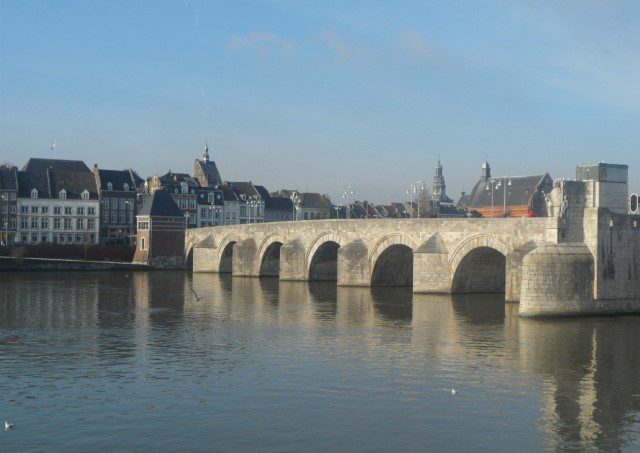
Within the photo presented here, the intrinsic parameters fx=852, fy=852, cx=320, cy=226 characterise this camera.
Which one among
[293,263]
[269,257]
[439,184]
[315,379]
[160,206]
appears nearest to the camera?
[315,379]

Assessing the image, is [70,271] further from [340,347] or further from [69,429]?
[69,429]

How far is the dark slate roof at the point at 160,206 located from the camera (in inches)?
3396

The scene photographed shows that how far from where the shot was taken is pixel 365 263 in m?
57.8

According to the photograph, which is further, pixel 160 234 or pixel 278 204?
pixel 278 204

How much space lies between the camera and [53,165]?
105m

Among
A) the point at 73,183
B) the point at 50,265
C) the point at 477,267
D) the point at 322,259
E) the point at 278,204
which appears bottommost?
the point at 50,265

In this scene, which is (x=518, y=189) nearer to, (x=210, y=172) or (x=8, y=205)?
(x=210, y=172)

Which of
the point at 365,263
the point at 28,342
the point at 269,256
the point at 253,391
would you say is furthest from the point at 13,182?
the point at 253,391

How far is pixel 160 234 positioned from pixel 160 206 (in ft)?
9.57

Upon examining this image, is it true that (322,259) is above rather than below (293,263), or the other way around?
above

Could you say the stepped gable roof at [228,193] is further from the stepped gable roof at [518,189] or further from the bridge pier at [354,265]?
the bridge pier at [354,265]

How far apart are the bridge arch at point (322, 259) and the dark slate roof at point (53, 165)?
51326mm

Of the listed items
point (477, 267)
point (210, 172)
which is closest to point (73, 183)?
point (210, 172)

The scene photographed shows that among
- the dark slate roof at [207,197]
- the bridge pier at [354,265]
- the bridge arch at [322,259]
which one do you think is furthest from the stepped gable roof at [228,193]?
the bridge pier at [354,265]
